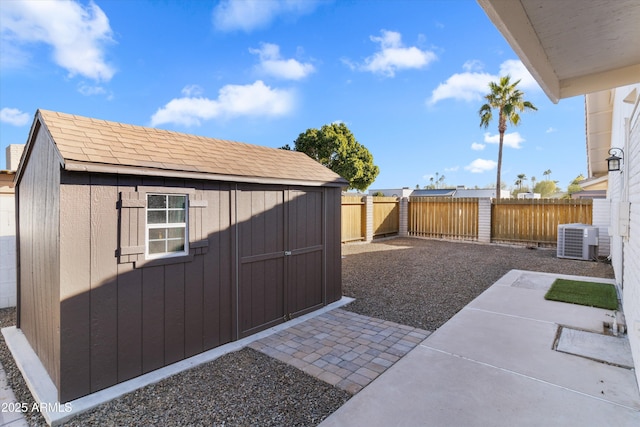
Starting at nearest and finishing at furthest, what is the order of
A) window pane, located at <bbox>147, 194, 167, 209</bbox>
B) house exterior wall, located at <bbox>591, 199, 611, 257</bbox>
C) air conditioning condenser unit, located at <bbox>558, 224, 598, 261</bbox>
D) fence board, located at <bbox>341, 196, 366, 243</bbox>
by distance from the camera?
window pane, located at <bbox>147, 194, 167, 209</bbox> → air conditioning condenser unit, located at <bbox>558, 224, 598, 261</bbox> → house exterior wall, located at <bbox>591, 199, 611, 257</bbox> → fence board, located at <bbox>341, 196, 366, 243</bbox>

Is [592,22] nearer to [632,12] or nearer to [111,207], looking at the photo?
[632,12]

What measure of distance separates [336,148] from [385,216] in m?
9.72

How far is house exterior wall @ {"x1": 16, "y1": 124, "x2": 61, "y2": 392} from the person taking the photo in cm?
293

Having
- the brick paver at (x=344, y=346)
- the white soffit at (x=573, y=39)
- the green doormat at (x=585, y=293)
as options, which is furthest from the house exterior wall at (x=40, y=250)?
the green doormat at (x=585, y=293)

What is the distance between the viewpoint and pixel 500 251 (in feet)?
37.1

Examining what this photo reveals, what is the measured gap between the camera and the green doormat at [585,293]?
5.24m

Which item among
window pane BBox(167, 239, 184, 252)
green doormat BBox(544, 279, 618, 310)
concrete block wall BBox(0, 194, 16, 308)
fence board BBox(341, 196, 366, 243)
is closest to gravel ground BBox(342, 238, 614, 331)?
fence board BBox(341, 196, 366, 243)

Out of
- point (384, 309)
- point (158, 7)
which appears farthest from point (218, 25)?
point (384, 309)

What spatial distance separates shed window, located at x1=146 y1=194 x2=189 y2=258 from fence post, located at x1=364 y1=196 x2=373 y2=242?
10.4 metres

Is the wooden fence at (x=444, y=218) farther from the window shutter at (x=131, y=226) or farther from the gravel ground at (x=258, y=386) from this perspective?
the window shutter at (x=131, y=226)

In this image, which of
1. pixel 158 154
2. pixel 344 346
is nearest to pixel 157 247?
pixel 158 154

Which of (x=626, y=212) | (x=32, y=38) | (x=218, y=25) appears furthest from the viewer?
(x=218, y=25)

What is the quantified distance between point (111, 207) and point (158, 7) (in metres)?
8.64

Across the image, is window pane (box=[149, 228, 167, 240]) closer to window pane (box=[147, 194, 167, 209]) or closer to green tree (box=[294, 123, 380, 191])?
window pane (box=[147, 194, 167, 209])
